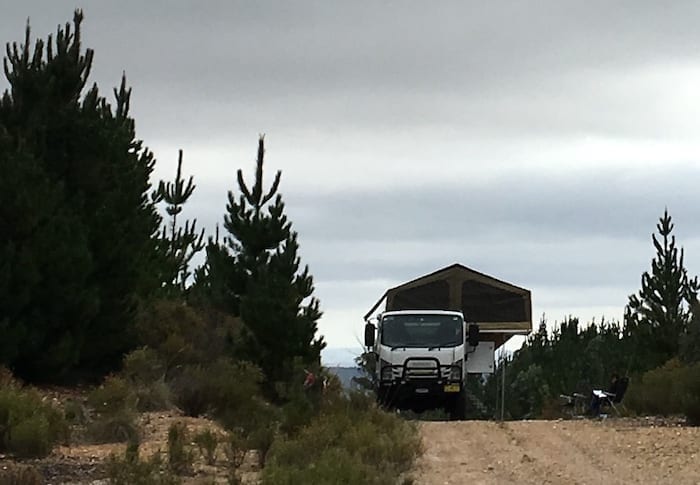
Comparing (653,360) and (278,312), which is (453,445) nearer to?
(278,312)

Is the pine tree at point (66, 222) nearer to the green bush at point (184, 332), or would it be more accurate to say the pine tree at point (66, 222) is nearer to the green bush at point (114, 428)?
the green bush at point (184, 332)

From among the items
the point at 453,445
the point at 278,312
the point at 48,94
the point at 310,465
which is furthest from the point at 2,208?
the point at 310,465

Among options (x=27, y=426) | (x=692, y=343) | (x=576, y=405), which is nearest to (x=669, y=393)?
(x=576, y=405)

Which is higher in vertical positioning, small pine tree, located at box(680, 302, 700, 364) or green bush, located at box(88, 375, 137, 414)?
small pine tree, located at box(680, 302, 700, 364)

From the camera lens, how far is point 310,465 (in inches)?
529

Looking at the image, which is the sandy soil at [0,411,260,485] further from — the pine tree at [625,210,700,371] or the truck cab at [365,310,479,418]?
the pine tree at [625,210,700,371]

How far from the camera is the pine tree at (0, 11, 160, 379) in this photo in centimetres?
2344

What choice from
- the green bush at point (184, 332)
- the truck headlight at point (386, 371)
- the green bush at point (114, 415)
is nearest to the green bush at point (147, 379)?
the green bush at point (114, 415)

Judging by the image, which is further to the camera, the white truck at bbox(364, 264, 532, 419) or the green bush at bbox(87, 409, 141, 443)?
the white truck at bbox(364, 264, 532, 419)

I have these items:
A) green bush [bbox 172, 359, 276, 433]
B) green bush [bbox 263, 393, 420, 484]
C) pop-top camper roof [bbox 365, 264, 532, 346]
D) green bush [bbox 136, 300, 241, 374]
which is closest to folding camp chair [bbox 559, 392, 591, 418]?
pop-top camper roof [bbox 365, 264, 532, 346]

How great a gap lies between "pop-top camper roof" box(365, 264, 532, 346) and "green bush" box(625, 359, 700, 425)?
10.9 feet

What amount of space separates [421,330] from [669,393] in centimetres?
563

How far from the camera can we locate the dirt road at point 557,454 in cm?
1497

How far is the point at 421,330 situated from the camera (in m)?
29.0
